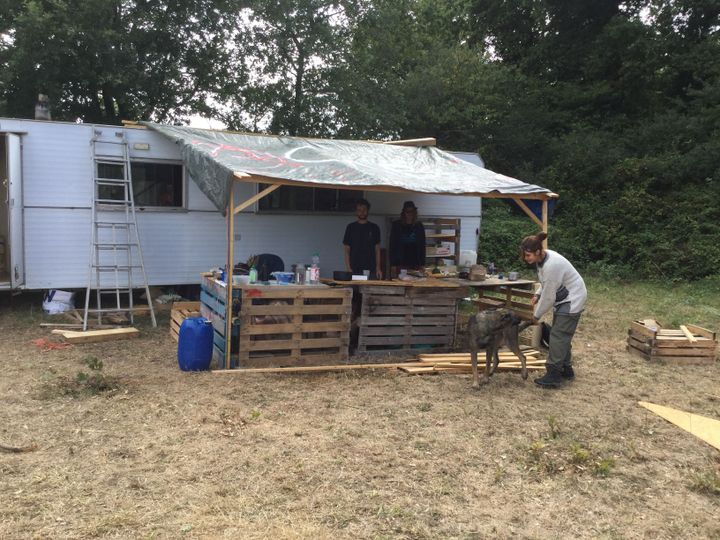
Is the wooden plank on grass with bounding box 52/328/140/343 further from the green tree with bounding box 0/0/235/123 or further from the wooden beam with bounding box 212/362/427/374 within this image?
the green tree with bounding box 0/0/235/123

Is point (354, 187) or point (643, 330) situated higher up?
point (354, 187)

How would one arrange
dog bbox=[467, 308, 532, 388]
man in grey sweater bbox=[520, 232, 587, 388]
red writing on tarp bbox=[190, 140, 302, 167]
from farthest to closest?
red writing on tarp bbox=[190, 140, 302, 167], dog bbox=[467, 308, 532, 388], man in grey sweater bbox=[520, 232, 587, 388]

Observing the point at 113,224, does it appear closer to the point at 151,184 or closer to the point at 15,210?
the point at 151,184

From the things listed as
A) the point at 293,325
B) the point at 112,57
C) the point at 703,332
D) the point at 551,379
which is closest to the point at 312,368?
the point at 293,325

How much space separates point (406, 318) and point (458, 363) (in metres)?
0.90

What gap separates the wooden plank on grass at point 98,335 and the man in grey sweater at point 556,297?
16.9 feet

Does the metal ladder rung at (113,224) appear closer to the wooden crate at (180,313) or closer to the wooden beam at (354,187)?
the wooden crate at (180,313)

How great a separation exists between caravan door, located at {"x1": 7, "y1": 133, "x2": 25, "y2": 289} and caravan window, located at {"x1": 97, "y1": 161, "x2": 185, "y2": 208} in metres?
1.07

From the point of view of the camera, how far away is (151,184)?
8930 millimetres

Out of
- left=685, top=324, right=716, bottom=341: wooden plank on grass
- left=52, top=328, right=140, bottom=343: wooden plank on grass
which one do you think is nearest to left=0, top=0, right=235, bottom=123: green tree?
left=52, top=328, right=140, bottom=343: wooden plank on grass

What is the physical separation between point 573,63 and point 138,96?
1382 centimetres

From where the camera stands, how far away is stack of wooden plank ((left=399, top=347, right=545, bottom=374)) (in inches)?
255

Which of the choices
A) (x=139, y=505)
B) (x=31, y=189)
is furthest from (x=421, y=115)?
(x=139, y=505)

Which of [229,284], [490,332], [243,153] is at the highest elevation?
[243,153]
